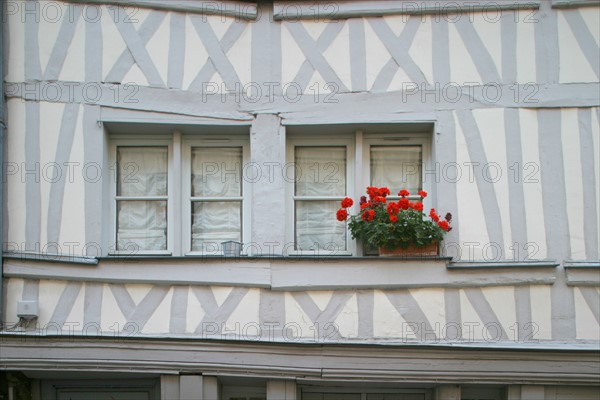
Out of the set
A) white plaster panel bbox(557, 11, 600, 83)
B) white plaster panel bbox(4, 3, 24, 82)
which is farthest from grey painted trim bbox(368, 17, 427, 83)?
white plaster panel bbox(4, 3, 24, 82)

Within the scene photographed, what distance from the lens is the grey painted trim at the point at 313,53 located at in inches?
268

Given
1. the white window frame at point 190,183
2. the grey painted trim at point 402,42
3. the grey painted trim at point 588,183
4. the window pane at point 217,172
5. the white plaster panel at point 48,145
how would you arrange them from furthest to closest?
the window pane at point 217,172
the white window frame at point 190,183
the grey painted trim at point 402,42
the white plaster panel at point 48,145
the grey painted trim at point 588,183

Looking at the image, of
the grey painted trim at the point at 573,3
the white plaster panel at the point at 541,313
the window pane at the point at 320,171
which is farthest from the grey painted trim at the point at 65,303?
the grey painted trim at the point at 573,3

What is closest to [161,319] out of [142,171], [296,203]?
[142,171]

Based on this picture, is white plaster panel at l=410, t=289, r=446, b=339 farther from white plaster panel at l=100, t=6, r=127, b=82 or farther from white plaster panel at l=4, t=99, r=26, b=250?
white plaster panel at l=4, t=99, r=26, b=250

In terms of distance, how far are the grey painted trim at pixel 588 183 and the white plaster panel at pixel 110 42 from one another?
3.95 meters

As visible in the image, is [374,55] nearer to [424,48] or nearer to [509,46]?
[424,48]

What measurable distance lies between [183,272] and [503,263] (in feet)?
8.72

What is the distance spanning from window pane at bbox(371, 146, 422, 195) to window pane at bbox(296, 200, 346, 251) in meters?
0.46

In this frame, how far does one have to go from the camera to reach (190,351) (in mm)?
6535

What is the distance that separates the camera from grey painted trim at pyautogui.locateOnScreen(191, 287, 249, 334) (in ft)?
21.7

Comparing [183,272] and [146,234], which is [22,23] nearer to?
[146,234]

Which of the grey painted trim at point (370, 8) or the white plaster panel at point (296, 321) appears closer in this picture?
the white plaster panel at point (296, 321)

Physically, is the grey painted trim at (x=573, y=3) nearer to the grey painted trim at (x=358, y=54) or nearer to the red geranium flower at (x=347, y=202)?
the grey painted trim at (x=358, y=54)
